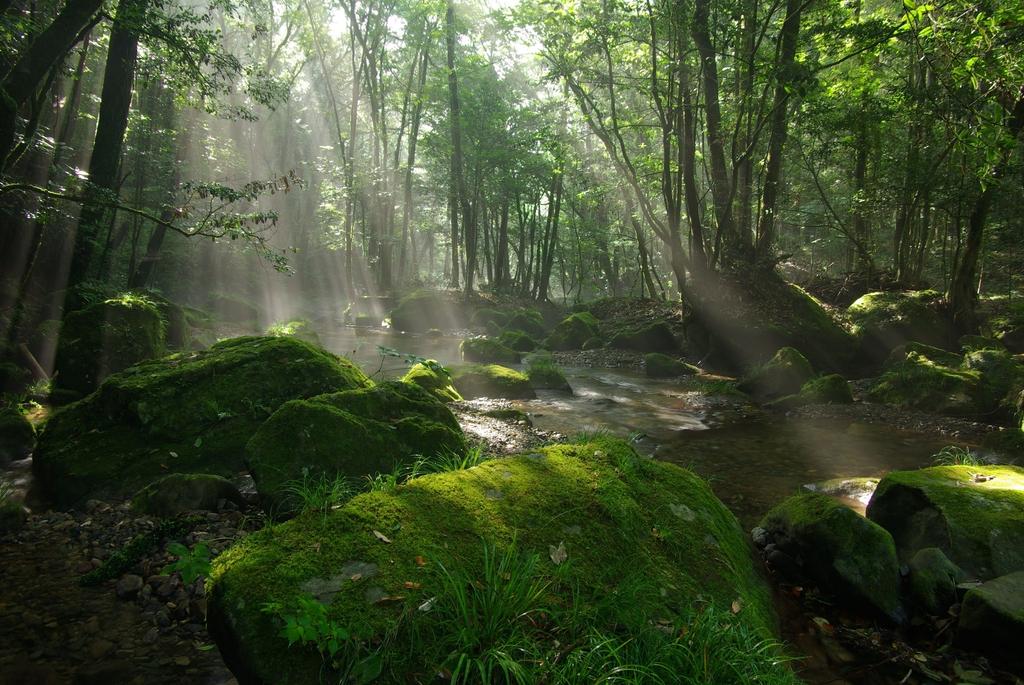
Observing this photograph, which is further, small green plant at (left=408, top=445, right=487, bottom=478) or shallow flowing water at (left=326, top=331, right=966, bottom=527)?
shallow flowing water at (left=326, top=331, right=966, bottom=527)

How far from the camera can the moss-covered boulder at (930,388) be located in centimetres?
1016

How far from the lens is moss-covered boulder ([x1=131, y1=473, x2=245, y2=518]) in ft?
16.0

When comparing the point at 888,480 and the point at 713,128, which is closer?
the point at 888,480

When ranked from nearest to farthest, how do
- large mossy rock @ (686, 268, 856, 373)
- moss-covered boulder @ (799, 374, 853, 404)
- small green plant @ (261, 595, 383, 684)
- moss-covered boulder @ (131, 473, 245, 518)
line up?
small green plant @ (261, 595, 383, 684) < moss-covered boulder @ (131, 473, 245, 518) < moss-covered boulder @ (799, 374, 853, 404) < large mossy rock @ (686, 268, 856, 373)

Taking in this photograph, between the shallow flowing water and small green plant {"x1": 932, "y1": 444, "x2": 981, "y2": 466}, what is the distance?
6.1 inches

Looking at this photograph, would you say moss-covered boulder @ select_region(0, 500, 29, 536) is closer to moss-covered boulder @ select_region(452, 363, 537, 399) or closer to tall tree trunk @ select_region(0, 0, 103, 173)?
tall tree trunk @ select_region(0, 0, 103, 173)

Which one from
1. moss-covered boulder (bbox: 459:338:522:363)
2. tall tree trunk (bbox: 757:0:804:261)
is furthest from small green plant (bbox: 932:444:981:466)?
moss-covered boulder (bbox: 459:338:522:363)

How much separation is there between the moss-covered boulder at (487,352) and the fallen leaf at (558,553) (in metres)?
13.2

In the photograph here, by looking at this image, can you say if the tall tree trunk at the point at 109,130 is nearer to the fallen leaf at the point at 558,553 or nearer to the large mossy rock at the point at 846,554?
the fallen leaf at the point at 558,553

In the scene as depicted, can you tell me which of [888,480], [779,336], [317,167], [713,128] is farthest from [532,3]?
[317,167]

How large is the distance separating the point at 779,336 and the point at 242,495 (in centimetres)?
1395

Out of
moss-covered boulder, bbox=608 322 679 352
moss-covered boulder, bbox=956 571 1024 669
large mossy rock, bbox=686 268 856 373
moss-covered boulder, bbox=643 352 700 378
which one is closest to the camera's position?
moss-covered boulder, bbox=956 571 1024 669

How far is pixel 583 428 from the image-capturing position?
940 cm

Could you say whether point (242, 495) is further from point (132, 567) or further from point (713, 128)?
point (713, 128)
